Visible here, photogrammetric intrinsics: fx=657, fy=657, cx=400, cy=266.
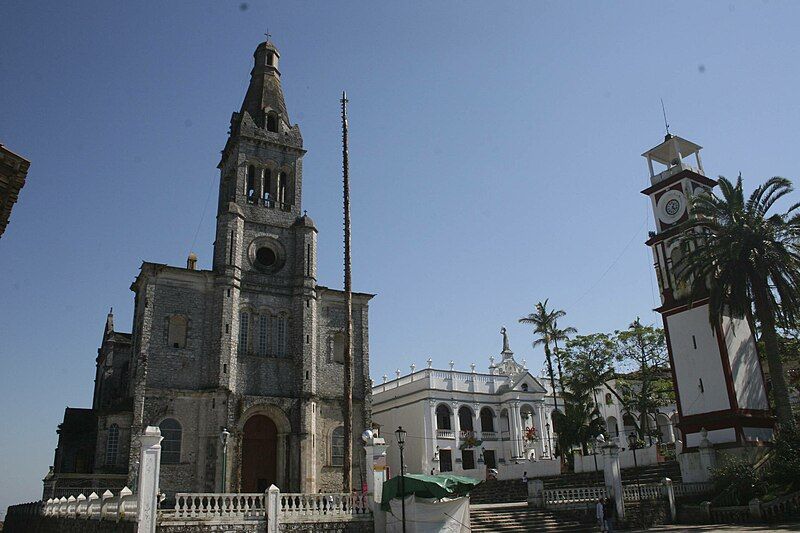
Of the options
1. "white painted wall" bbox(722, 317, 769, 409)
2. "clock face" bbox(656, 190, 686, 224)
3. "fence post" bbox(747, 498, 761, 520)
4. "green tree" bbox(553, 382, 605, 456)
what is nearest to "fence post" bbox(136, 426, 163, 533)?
"fence post" bbox(747, 498, 761, 520)

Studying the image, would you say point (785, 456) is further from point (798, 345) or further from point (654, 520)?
point (798, 345)

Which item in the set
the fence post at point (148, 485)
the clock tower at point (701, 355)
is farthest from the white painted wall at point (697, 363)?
the fence post at point (148, 485)

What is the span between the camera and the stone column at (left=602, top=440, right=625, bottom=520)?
25.4m

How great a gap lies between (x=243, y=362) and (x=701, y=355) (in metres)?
24.0

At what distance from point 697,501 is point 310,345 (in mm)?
20524

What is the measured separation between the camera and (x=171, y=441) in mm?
32469

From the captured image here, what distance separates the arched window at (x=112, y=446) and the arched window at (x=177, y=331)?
5005 mm

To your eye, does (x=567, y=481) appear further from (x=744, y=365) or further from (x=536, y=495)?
(x=744, y=365)

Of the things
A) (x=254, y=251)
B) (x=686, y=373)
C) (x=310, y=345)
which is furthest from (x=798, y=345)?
(x=254, y=251)

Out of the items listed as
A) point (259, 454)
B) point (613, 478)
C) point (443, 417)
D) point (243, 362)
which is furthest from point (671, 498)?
point (443, 417)

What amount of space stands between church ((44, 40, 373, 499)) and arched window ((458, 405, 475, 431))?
14.5m

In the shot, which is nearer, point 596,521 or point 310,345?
point 596,521

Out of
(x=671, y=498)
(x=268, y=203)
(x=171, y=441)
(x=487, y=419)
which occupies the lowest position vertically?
(x=671, y=498)

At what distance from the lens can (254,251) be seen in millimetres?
37969
